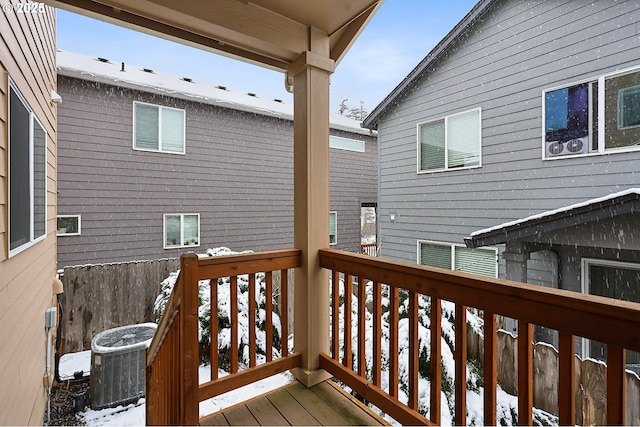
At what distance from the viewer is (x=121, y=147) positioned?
5.75m

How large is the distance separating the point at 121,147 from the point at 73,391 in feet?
12.5

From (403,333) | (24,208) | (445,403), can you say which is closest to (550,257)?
(403,333)

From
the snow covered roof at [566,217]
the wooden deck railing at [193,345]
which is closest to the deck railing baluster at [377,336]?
the wooden deck railing at [193,345]

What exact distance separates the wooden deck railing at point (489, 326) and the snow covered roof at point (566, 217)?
1.98 meters

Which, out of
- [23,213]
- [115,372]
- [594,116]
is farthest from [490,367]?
[115,372]

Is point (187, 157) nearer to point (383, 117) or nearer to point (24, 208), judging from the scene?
point (383, 117)

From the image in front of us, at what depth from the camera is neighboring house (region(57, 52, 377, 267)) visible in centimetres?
538

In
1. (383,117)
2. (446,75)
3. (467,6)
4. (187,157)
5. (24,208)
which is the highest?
(467,6)

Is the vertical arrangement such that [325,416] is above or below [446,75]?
below

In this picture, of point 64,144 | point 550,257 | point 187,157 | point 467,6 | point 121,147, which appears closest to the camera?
point 550,257

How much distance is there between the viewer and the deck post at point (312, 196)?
2.17m

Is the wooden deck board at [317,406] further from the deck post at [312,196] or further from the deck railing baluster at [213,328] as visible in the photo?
the deck railing baluster at [213,328]

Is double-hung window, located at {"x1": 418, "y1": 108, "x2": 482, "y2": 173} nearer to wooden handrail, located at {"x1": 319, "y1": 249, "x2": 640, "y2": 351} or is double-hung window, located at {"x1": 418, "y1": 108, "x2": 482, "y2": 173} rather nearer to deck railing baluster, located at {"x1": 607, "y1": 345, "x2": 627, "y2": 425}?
wooden handrail, located at {"x1": 319, "y1": 249, "x2": 640, "y2": 351}

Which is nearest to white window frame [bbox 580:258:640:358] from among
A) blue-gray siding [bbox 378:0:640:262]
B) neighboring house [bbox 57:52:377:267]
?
blue-gray siding [bbox 378:0:640:262]
